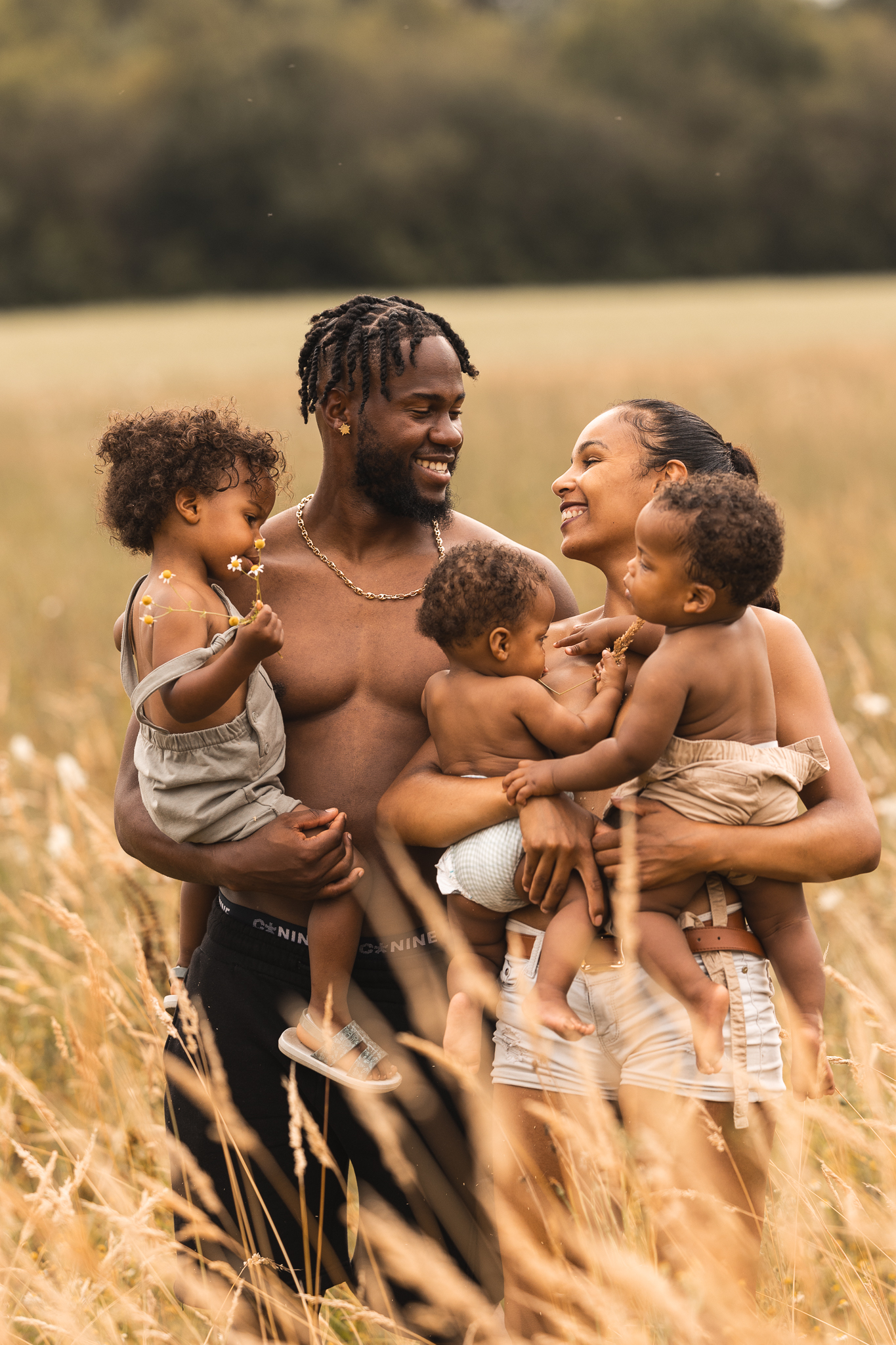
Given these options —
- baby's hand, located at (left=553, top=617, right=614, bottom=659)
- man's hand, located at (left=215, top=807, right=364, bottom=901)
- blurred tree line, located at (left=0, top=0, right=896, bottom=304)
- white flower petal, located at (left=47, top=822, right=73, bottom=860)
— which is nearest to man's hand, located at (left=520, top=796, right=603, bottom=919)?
baby's hand, located at (left=553, top=617, right=614, bottom=659)

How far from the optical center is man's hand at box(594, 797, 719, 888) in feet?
6.80

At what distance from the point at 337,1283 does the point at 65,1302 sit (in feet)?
4.34

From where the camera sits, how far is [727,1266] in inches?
80.7

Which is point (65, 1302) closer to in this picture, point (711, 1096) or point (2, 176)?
point (711, 1096)

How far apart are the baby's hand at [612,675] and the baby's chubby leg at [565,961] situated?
1.09 feet

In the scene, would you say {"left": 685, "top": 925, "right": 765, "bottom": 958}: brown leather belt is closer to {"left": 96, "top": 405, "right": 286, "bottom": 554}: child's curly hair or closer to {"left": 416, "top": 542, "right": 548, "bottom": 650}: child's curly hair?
{"left": 416, "top": 542, "right": 548, "bottom": 650}: child's curly hair

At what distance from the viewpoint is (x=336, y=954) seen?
8.23 feet

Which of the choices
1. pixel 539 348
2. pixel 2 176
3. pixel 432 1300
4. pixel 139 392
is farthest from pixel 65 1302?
pixel 2 176

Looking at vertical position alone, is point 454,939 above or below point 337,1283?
above

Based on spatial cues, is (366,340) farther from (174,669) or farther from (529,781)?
(529,781)

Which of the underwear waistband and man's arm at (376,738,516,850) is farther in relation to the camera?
the underwear waistband

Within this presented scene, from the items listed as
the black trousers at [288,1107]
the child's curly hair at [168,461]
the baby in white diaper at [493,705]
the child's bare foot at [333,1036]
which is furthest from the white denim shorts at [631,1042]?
the child's curly hair at [168,461]

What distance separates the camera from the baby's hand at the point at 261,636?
83.7 inches

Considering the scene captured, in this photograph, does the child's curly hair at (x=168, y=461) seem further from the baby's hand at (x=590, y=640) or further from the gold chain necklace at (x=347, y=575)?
the baby's hand at (x=590, y=640)
